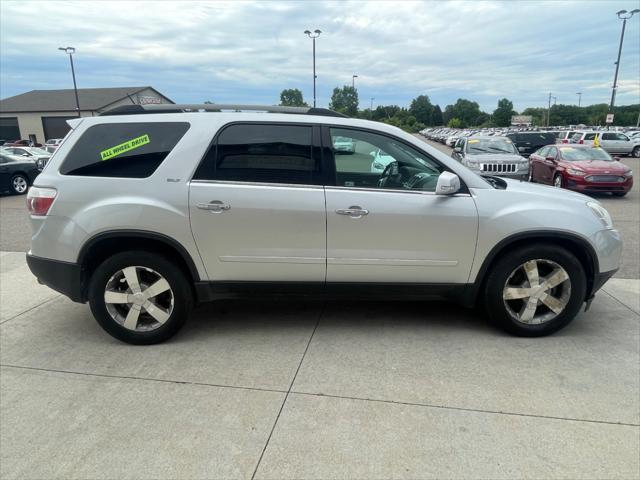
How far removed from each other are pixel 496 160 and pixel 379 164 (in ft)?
32.6

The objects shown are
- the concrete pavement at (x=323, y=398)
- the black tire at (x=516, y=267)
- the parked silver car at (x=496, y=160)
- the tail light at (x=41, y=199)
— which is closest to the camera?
the concrete pavement at (x=323, y=398)

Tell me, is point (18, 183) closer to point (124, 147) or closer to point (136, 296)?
point (124, 147)

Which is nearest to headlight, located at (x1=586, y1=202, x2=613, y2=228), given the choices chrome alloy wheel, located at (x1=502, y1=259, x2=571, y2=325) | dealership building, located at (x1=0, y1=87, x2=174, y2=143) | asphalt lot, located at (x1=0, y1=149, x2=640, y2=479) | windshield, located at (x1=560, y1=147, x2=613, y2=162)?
chrome alloy wheel, located at (x1=502, y1=259, x2=571, y2=325)

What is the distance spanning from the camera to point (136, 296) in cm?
356

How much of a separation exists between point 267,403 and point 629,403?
2.29 meters

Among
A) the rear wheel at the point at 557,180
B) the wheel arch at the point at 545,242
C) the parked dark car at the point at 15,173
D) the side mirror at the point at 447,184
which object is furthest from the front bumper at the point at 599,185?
the parked dark car at the point at 15,173

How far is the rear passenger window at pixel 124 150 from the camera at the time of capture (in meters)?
3.51

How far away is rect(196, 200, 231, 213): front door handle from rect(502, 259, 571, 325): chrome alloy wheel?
232cm

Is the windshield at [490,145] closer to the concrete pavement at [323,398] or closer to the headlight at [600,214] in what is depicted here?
the concrete pavement at [323,398]

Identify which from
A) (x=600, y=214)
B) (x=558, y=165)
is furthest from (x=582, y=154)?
(x=600, y=214)

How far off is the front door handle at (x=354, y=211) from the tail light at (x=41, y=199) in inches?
86.6

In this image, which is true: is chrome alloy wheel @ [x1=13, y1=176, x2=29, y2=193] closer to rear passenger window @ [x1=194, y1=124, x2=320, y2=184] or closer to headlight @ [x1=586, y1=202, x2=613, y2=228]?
rear passenger window @ [x1=194, y1=124, x2=320, y2=184]

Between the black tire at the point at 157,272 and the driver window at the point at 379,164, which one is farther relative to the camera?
the driver window at the point at 379,164

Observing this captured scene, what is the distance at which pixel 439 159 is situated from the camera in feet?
11.9
